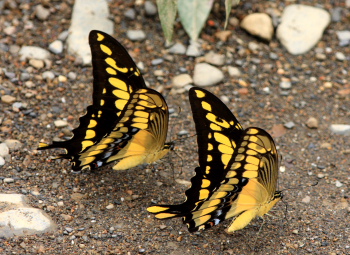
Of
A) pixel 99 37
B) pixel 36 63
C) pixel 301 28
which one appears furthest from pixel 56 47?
pixel 301 28

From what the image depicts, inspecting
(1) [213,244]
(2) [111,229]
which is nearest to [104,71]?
(2) [111,229]

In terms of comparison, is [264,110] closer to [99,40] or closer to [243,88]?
[243,88]

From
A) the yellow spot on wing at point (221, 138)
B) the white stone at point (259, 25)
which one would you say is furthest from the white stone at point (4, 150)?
the white stone at point (259, 25)

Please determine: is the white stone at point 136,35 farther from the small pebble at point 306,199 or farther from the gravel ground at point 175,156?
the small pebble at point 306,199

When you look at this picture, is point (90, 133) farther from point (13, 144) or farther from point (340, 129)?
point (340, 129)

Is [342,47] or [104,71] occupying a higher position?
[104,71]

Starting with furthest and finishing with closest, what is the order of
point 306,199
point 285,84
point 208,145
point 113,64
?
point 285,84
point 306,199
point 113,64
point 208,145
